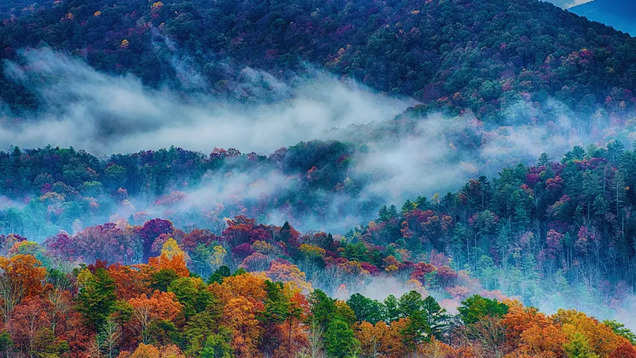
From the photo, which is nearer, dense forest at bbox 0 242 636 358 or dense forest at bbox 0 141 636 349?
dense forest at bbox 0 242 636 358

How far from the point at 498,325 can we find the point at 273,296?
84.3ft

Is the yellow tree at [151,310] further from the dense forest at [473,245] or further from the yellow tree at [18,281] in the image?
the dense forest at [473,245]

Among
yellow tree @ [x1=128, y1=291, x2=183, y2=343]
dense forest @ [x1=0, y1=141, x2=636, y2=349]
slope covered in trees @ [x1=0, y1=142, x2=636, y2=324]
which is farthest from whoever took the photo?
slope covered in trees @ [x1=0, y1=142, x2=636, y2=324]

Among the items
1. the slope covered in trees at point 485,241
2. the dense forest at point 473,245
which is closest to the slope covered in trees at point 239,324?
the dense forest at point 473,245

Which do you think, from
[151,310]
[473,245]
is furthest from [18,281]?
[473,245]

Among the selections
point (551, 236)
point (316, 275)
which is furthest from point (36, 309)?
point (551, 236)

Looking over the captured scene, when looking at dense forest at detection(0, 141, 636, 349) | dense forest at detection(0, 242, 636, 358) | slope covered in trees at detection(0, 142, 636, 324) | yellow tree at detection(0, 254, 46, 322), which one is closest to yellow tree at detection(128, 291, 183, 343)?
dense forest at detection(0, 242, 636, 358)

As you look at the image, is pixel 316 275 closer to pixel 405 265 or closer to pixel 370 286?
pixel 370 286

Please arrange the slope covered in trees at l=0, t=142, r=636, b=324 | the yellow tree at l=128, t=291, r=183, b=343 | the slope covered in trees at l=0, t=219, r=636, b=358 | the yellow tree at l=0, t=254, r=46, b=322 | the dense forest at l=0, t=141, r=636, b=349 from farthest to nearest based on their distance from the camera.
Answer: the slope covered in trees at l=0, t=142, r=636, b=324 → the dense forest at l=0, t=141, r=636, b=349 → the yellow tree at l=0, t=254, r=46, b=322 → the yellow tree at l=128, t=291, r=183, b=343 → the slope covered in trees at l=0, t=219, r=636, b=358

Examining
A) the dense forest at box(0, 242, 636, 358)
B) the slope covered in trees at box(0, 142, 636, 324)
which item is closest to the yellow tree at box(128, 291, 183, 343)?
the dense forest at box(0, 242, 636, 358)

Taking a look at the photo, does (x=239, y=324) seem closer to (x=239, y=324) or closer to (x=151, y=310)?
(x=239, y=324)

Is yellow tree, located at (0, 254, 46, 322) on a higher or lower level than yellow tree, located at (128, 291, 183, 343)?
higher

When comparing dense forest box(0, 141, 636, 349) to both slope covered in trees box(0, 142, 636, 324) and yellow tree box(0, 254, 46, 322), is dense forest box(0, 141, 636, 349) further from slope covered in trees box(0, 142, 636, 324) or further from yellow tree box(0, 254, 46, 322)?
yellow tree box(0, 254, 46, 322)

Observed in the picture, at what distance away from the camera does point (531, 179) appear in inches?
7534
